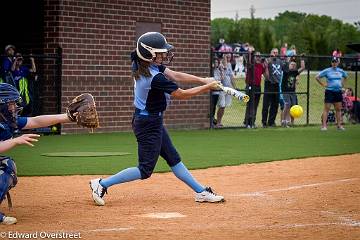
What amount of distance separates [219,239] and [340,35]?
5571 centimetres

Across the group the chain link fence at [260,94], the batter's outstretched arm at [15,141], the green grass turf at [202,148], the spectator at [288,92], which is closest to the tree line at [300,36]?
the chain link fence at [260,94]

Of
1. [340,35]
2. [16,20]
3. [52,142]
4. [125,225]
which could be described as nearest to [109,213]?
[125,225]

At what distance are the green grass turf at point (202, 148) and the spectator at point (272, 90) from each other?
2117 mm

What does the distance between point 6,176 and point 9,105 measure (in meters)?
0.74

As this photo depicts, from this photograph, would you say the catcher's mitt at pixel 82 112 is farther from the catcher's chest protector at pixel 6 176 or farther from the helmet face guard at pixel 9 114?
the catcher's chest protector at pixel 6 176

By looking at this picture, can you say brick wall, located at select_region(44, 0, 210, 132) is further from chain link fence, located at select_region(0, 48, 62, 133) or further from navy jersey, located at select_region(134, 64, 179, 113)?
navy jersey, located at select_region(134, 64, 179, 113)

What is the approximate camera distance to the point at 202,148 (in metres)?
17.8

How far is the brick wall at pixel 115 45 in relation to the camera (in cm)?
2180

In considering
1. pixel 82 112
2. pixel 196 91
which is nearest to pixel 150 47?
pixel 196 91

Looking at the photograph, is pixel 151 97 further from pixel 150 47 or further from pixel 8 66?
pixel 8 66

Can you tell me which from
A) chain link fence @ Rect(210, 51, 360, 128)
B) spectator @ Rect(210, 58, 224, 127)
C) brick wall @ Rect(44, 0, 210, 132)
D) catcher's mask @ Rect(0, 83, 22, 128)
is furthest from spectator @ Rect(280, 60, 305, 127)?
catcher's mask @ Rect(0, 83, 22, 128)

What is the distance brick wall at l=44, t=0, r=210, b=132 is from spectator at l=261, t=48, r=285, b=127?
2.19 m

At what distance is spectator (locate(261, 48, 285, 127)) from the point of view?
26.5m

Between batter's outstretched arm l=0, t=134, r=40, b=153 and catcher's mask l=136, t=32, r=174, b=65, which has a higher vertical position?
catcher's mask l=136, t=32, r=174, b=65
